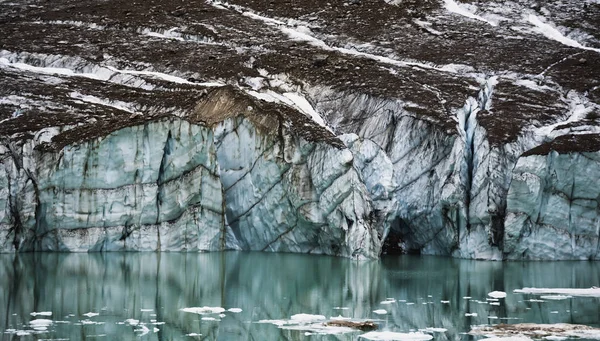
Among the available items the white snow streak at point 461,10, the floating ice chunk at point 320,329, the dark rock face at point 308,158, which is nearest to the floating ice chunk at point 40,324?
the floating ice chunk at point 320,329

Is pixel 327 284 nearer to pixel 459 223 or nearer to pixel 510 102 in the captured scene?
pixel 459 223

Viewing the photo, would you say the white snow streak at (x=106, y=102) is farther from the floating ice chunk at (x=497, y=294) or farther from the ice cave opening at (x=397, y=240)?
the floating ice chunk at (x=497, y=294)

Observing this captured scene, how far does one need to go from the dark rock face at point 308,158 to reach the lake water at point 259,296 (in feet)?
4.90

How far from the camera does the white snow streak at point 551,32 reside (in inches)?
2189

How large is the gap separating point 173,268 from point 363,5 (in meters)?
37.0

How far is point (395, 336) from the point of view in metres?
20.2

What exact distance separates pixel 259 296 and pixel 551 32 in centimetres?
3701

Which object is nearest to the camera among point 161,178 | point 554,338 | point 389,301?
point 554,338

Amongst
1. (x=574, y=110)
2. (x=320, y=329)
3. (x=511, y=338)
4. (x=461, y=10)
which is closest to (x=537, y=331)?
(x=511, y=338)

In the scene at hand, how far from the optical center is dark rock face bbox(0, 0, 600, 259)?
3656 centimetres

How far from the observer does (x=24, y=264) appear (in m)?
32.6

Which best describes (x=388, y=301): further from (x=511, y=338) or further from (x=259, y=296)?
(x=511, y=338)

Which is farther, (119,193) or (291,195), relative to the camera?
(291,195)

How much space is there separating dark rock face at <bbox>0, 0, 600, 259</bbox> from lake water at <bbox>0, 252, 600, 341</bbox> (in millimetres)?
1493
